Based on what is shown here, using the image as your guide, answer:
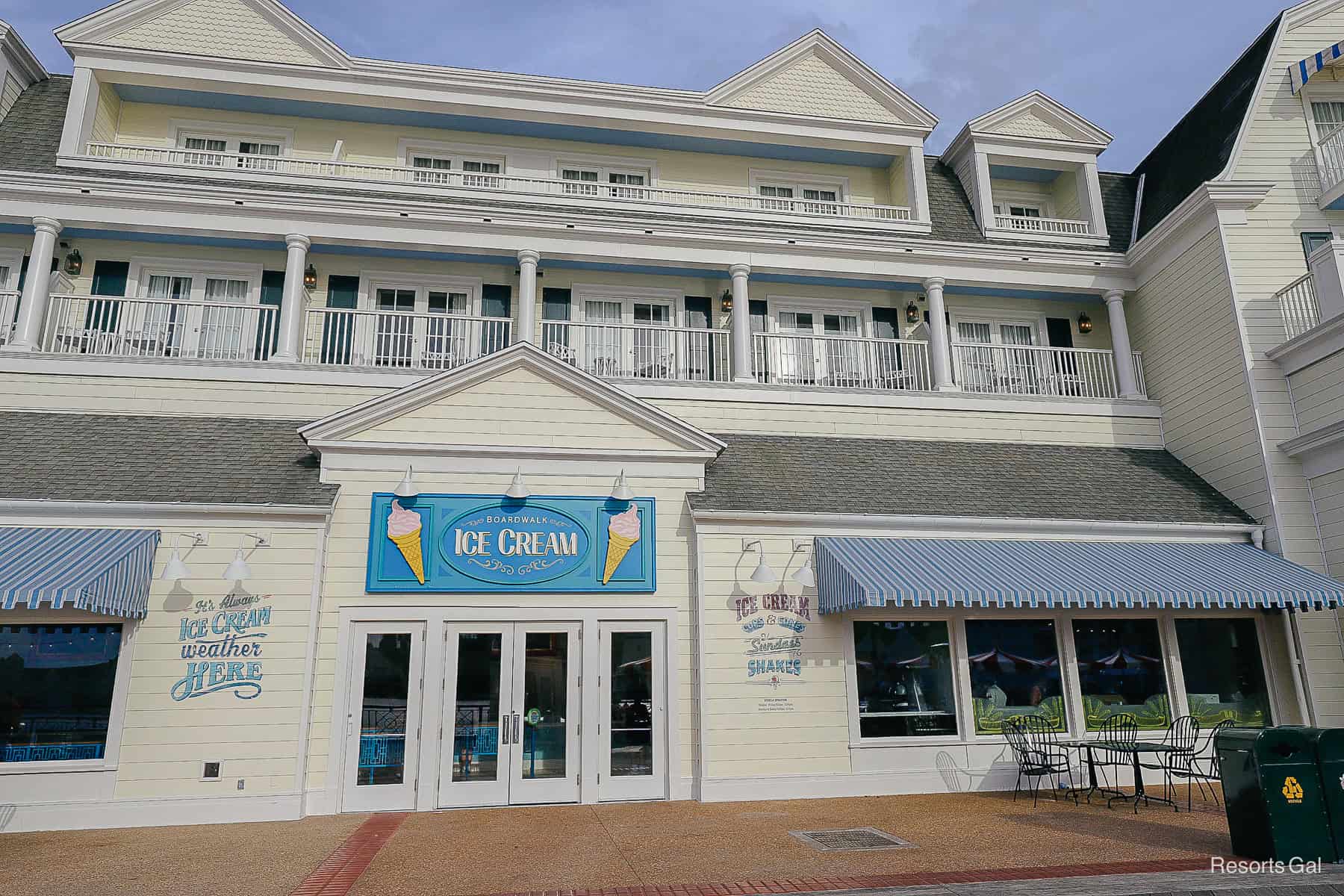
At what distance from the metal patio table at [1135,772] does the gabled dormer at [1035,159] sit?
416 inches

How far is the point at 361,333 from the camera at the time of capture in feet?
50.8

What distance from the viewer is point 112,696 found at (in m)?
10.6

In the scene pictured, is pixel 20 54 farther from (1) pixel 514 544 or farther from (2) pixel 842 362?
(2) pixel 842 362

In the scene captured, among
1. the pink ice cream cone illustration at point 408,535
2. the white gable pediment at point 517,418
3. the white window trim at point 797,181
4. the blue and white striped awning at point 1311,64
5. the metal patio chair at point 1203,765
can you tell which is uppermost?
the blue and white striped awning at point 1311,64

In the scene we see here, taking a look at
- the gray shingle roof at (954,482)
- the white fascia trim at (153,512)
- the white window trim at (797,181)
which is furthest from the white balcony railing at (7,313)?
the white window trim at (797,181)

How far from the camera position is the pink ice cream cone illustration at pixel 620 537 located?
12.2 metres

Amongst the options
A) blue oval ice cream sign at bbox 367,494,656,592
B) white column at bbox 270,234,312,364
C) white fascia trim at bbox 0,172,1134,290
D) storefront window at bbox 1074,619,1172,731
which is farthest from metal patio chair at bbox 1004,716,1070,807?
white column at bbox 270,234,312,364

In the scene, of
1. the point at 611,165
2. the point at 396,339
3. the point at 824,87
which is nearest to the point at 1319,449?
the point at 824,87

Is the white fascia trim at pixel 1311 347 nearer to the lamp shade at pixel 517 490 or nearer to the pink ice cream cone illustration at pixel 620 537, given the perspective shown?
the pink ice cream cone illustration at pixel 620 537

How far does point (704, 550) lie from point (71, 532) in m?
8.08

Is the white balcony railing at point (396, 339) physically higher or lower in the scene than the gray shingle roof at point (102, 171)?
lower

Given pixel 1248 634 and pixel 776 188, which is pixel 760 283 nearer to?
pixel 776 188

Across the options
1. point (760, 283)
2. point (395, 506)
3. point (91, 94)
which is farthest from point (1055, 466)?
point (91, 94)

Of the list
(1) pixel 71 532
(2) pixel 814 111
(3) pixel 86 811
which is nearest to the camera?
(3) pixel 86 811
